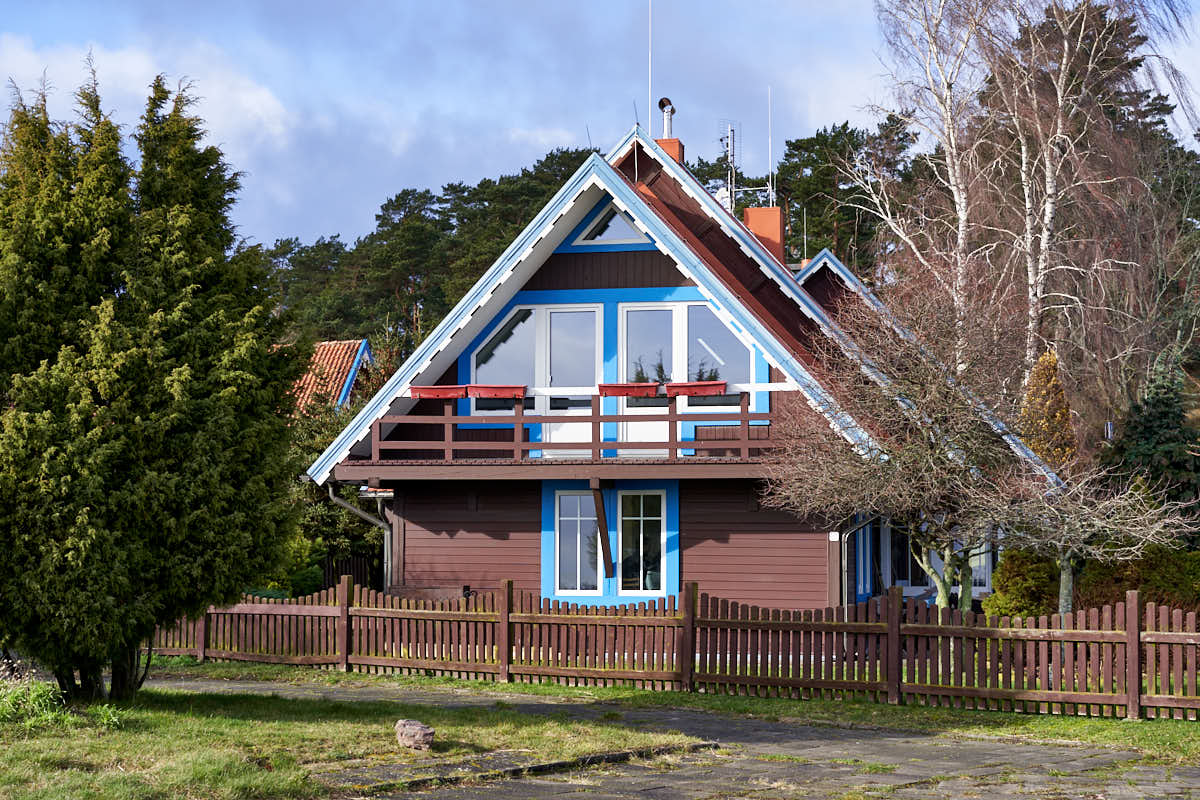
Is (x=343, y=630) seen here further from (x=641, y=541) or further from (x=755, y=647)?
(x=755, y=647)

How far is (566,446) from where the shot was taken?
21281mm

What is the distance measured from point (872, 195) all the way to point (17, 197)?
68.9ft

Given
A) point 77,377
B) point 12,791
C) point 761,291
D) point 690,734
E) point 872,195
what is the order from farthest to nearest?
point 872,195, point 761,291, point 690,734, point 77,377, point 12,791

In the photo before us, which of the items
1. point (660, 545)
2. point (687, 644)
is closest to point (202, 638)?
point (660, 545)

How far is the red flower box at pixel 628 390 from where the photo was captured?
21.3 meters

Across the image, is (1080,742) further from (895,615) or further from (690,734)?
(690,734)

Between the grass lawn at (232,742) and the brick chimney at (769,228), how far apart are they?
16676 mm

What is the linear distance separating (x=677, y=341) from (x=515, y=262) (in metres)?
2.95

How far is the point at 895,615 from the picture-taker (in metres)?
15.6

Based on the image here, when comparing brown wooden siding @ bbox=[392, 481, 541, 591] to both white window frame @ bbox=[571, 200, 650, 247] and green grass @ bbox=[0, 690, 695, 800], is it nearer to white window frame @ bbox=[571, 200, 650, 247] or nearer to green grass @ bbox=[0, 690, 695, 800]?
white window frame @ bbox=[571, 200, 650, 247]

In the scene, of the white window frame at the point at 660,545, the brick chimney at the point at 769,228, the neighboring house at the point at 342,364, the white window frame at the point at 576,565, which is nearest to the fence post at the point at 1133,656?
the white window frame at the point at 660,545

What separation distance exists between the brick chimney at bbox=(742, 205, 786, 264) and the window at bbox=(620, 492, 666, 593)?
835 centimetres

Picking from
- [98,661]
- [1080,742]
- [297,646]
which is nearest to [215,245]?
[98,661]

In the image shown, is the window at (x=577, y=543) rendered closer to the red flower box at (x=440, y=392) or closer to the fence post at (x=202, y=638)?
the red flower box at (x=440, y=392)
